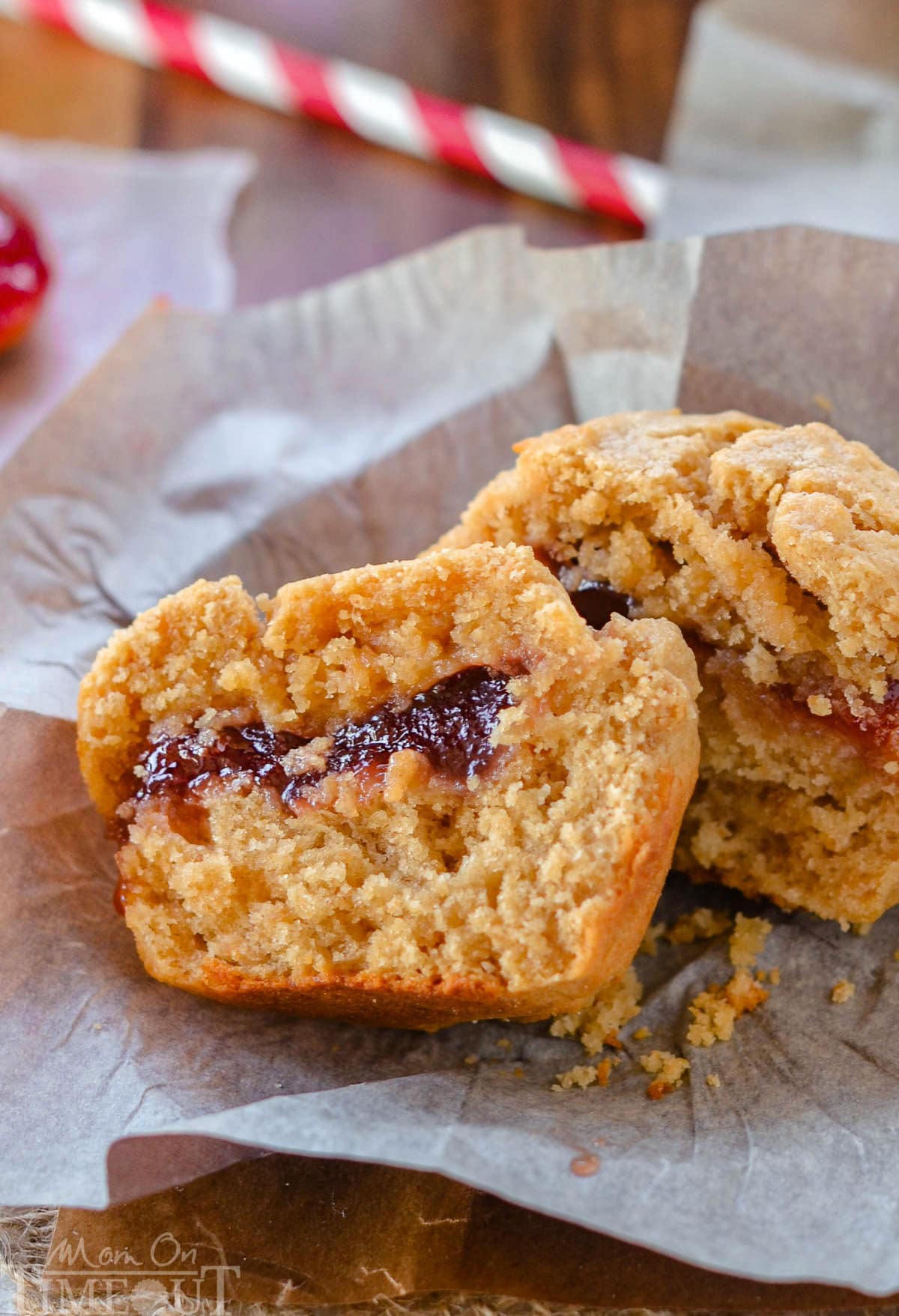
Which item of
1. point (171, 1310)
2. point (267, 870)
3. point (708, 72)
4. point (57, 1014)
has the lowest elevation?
point (171, 1310)

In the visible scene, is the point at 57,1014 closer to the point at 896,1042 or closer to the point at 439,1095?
the point at 439,1095

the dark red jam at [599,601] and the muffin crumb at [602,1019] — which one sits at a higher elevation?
the dark red jam at [599,601]

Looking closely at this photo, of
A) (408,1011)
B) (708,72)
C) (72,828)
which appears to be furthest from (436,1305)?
(708,72)

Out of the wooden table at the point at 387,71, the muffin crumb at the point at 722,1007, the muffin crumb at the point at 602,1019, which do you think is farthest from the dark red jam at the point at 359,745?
the wooden table at the point at 387,71

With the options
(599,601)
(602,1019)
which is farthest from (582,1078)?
(599,601)

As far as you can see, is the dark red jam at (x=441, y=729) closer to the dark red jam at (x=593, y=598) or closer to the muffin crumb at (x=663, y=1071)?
the dark red jam at (x=593, y=598)

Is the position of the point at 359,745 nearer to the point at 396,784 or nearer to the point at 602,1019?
the point at 396,784
